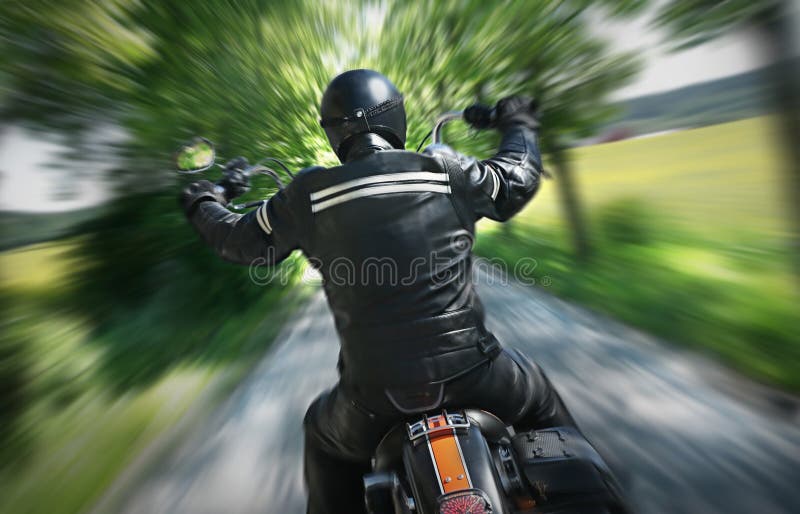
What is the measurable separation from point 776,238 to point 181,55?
4424 mm

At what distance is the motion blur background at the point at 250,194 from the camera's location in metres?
1.97

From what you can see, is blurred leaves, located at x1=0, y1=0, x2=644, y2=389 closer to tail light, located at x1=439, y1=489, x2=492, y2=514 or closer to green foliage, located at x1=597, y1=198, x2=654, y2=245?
green foliage, located at x1=597, y1=198, x2=654, y2=245

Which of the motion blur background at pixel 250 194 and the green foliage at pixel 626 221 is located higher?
the motion blur background at pixel 250 194

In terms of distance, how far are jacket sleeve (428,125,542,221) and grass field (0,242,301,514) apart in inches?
80.0

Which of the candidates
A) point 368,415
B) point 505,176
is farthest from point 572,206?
point 368,415

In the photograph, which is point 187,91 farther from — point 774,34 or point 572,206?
point 572,206

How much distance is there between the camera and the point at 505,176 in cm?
144

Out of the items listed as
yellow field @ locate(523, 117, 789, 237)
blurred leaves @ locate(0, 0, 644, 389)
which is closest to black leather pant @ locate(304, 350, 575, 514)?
blurred leaves @ locate(0, 0, 644, 389)

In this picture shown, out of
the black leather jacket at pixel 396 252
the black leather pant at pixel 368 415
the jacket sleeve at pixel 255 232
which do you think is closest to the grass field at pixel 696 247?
the black leather pant at pixel 368 415

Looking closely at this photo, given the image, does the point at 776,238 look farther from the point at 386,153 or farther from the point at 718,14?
the point at 386,153

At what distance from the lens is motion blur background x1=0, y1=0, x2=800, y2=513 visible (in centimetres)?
197

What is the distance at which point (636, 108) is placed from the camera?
12.0 feet

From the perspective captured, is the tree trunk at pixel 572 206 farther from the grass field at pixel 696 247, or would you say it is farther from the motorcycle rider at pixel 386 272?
the motorcycle rider at pixel 386 272

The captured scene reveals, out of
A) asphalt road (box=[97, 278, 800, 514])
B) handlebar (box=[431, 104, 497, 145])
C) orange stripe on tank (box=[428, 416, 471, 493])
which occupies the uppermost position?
handlebar (box=[431, 104, 497, 145])
